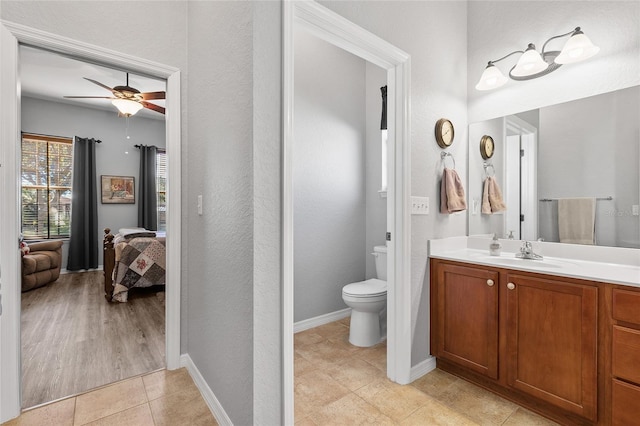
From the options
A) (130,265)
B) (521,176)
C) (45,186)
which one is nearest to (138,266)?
(130,265)

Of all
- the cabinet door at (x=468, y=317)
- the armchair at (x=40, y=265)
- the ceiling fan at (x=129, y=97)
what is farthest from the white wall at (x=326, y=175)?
the armchair at (x=40, y=265)

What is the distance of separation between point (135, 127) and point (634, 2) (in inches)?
271

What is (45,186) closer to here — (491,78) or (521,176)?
(491,78)

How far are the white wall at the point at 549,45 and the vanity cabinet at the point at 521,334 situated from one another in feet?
3.99

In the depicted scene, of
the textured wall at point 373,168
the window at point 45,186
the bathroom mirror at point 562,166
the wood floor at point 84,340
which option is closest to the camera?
the bathroom mirror at point 562,166

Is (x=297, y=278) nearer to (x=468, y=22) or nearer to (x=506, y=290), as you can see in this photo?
(x=506, y=290)

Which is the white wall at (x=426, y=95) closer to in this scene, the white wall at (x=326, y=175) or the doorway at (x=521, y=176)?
the doorway at (x=521, y=176)

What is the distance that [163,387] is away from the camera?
1837mm

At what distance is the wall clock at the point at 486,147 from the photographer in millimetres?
2260

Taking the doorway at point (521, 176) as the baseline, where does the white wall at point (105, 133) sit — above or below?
above

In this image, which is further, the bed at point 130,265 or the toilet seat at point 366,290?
the bed at point 130,265

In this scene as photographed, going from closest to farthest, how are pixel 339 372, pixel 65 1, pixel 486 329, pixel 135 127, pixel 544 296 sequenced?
1. pixel 544 296
2. pixel 65 1
3. pixel 486 329
4. pixel 339 372
5. pixel 135 127

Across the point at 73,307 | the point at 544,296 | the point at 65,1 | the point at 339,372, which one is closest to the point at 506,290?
the point at 544,296

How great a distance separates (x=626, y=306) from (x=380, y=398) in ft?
4.26
